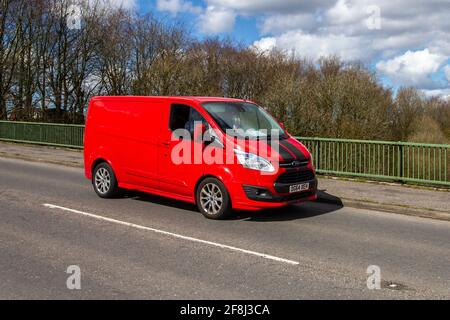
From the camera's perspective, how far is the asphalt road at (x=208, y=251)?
189 inches

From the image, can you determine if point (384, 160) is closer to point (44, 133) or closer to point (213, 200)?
point (213, 200)

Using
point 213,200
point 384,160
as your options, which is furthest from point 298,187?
point 384,160

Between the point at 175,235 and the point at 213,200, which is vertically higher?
the point at 213,200

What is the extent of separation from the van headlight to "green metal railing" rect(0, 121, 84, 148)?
1330 cm

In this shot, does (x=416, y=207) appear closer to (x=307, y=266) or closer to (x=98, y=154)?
(x=307, y=266)

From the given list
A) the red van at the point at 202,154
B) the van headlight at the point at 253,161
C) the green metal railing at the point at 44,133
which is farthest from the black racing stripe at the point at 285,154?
the green metal railing at the point at 44,133

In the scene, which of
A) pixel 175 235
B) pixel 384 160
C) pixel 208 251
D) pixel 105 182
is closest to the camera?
pixel 208 251

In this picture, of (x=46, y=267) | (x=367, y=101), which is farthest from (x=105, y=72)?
(x=46, y=267)

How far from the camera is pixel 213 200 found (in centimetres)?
802

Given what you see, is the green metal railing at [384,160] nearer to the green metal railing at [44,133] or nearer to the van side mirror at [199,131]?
the van side mirror at [199,131]

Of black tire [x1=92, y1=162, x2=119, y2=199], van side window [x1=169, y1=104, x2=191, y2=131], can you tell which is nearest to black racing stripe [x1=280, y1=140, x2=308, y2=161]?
van side window [x1=169, y1=104, x2=191, y2=131]

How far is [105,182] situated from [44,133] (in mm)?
13432

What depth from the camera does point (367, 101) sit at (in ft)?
84.9

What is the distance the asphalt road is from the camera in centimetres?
480
